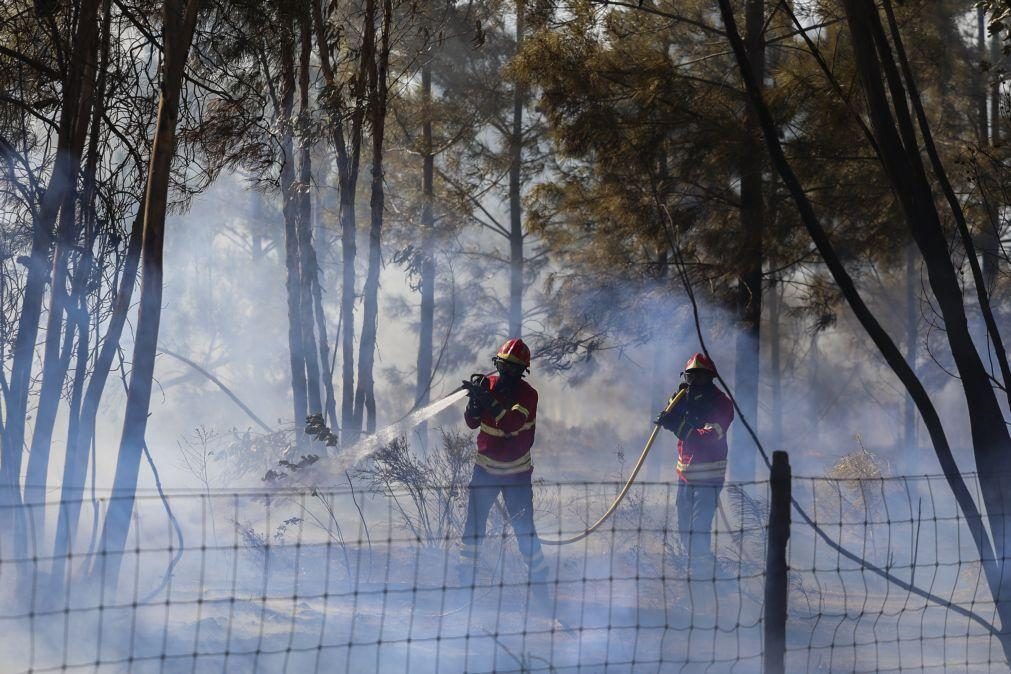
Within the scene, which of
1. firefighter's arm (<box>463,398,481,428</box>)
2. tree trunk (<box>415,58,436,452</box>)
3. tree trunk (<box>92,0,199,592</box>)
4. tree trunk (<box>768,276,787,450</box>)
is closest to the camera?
tree trunk (<box>92,0,199,592</box>)

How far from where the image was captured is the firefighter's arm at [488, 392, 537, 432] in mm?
7445

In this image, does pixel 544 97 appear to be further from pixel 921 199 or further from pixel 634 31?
pixel 921 199

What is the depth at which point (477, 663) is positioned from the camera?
19.6ft

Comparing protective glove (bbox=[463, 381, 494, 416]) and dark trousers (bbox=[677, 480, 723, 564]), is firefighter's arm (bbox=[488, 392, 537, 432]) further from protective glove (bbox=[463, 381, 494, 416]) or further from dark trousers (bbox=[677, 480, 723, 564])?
dark trousers (bbox=[677, 480, 723, 564])

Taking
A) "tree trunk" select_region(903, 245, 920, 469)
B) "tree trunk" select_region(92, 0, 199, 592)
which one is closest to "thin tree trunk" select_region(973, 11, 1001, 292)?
"tree trunk" select_region(903, 245, 920, 469)

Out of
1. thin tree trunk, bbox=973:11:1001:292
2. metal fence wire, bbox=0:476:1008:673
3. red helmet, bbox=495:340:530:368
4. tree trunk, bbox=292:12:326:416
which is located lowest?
metal fence wire, bbox=0:476:1008:673

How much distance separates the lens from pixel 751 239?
1169 cm

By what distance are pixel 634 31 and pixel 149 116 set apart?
6219 mm

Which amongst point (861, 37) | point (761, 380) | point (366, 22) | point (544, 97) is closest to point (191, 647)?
point (861, 37)

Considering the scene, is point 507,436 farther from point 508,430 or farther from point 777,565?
point 777,565

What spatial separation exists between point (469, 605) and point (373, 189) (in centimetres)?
849

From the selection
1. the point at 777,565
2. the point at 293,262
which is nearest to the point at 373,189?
the point at 293,262

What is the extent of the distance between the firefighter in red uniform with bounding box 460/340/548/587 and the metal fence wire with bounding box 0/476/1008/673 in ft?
1.19

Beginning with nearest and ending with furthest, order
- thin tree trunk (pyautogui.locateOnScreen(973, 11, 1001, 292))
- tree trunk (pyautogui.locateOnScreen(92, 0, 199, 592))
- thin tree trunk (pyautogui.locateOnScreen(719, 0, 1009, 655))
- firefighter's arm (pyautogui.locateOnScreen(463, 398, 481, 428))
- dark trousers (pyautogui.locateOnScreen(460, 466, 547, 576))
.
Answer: thin tree trunk (pyautogui.locateOnScreen(719, 0, 1009, 655))
tree trunk (pyautogui.locateOnScreen(92, 0, 199, 592))
dark trousers (pyautogui.locateOnScreen(460, 466, 547, 576))
firefighter's arm (pyautogui.locateOnScreen(463, 398, 481, 428))
thin tree trunk (pyautogui.locateOnScreen(973, 11, 1001, 292))
